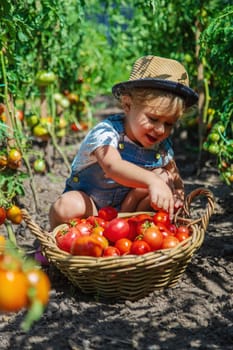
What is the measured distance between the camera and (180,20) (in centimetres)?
364

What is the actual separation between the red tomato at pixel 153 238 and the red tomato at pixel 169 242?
15 mm

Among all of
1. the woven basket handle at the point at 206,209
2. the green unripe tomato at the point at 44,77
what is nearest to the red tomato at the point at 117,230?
the woven basket handle at the point at 206,209

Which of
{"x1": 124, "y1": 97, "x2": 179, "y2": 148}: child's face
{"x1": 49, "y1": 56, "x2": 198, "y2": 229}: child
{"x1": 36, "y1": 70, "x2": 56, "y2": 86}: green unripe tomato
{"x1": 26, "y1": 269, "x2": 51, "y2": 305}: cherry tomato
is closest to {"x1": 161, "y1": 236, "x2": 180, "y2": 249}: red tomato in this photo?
{"x1": 49, "y1": 56, "x2": 198, "y2": 229}: child

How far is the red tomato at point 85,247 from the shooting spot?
1819 mm

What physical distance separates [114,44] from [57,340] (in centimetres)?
366

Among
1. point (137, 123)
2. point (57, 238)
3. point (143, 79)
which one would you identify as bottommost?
point (57, 238)

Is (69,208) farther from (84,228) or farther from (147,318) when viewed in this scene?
(147,318)

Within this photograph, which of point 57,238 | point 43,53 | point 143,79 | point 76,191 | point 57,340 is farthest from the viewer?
point 43,53

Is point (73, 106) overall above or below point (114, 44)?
below

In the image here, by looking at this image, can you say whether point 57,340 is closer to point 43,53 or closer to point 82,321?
point 82,321

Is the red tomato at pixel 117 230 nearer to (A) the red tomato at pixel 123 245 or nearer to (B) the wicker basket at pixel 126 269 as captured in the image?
(A) the red tomato at pixel 123 245

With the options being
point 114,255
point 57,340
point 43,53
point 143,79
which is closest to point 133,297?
point 114,255

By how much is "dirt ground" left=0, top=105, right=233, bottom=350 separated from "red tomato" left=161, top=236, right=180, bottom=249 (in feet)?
0.60

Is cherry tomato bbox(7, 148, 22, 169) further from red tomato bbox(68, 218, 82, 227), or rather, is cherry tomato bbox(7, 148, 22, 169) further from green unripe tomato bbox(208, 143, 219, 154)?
green unripe tomato bbox(208, 143, 219, 154)
